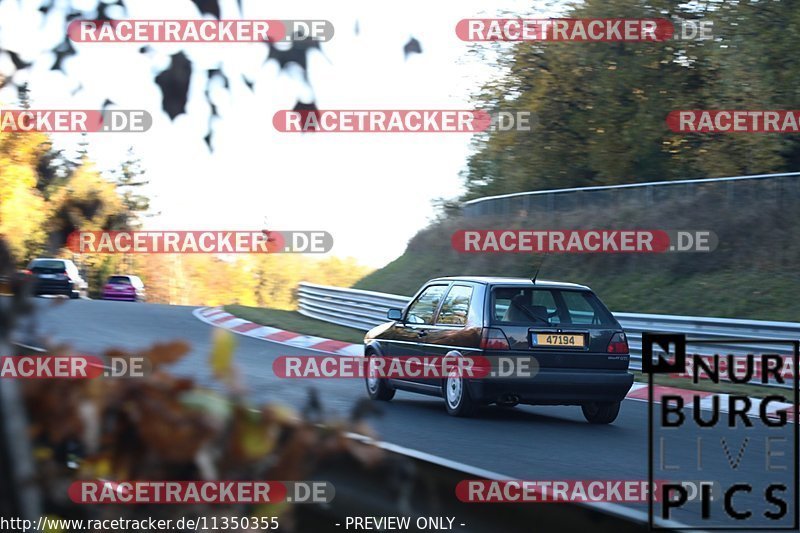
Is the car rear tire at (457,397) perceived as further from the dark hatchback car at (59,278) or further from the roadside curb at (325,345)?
the dark hatchback car at (59,278)

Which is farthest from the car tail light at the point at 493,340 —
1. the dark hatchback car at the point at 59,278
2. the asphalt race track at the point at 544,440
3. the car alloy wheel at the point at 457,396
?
the dark hatchback car at the point at 59,278

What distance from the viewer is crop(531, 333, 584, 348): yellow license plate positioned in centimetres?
1133

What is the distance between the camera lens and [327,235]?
1944 cm

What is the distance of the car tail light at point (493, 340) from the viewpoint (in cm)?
1130

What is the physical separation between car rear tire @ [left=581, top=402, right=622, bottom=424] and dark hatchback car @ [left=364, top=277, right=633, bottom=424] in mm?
10

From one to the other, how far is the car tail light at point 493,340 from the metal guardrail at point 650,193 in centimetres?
1243

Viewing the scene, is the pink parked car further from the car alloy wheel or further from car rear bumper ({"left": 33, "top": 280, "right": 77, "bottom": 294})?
the car alloy wheel

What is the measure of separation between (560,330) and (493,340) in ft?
2.17

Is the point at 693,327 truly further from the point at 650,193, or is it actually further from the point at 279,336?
the point at 650,193

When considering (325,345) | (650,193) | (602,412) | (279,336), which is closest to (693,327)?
(602,412)

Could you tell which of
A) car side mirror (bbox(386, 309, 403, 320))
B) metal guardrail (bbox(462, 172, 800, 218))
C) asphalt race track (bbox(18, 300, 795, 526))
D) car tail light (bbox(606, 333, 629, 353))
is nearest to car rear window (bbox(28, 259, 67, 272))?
metal guardrail (bbox(462, 172, 800, 218))

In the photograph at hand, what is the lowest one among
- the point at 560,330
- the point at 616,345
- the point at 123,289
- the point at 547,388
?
the point at 123,289

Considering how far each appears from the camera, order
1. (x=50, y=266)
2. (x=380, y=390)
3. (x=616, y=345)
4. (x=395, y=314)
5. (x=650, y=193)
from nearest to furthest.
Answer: (x=616, y=345)
(x=395, y=314)
(x=380, y=390)
(x=650, y=193)
(x=50, y=266)

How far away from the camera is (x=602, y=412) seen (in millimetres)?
11758
